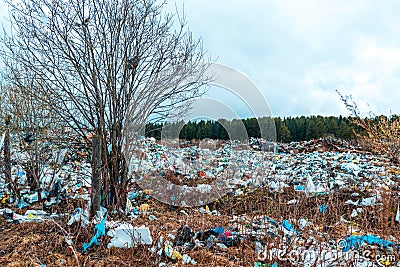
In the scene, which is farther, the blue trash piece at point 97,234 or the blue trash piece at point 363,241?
the blue trash piece at point 363,241

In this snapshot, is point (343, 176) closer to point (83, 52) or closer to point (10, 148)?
point (83, 52)

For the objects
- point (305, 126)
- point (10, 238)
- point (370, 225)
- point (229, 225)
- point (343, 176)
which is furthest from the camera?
point (305, 126)

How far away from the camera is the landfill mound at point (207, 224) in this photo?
288cm

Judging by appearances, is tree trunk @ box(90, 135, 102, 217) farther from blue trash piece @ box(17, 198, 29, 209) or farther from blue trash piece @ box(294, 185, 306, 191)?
blue trash piece @ box(294, 185, 306, 191)

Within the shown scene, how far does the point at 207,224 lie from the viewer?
3924 millimetres

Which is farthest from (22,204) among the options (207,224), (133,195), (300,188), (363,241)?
(300,188)

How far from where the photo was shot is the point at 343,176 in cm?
739

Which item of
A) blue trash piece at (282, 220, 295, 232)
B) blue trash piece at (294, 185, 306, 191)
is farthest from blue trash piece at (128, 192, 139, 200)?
blue trash piece at (294, 185, 306, 191)

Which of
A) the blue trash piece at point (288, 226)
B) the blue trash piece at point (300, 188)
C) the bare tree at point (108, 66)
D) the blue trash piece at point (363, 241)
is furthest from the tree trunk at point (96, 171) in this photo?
the blue trash piece at point (300, 188)

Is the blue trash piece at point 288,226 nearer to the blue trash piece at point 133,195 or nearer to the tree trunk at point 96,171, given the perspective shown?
the tree trunk at point 96,171

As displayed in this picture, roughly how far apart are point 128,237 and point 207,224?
43.1 inches

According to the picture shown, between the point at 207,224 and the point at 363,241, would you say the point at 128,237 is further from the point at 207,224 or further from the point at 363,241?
the point at 363,241

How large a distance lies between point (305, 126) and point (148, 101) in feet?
49.7

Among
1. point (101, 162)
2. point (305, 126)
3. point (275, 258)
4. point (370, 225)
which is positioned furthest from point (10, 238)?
point (305, 126)
